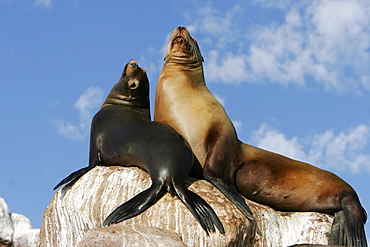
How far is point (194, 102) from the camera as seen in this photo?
28.0ft

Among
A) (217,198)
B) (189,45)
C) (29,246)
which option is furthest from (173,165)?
(29,246)

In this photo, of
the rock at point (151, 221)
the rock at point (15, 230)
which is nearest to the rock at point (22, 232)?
the rock at point (15, 230)

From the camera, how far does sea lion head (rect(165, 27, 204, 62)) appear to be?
9.11 metres

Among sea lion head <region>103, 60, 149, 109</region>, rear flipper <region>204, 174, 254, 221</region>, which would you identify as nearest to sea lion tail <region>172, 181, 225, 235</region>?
rear flipper <region>204, 174, 254, 221</region>

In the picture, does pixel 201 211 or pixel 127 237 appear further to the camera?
pixel 201 211

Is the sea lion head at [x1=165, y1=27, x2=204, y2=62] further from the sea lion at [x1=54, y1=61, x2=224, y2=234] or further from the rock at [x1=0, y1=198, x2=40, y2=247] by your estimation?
the rock at [x1=0, y1=198, x2=40, y2=247]

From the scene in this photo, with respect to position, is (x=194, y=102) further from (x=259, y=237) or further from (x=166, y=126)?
(x=259, y=237)

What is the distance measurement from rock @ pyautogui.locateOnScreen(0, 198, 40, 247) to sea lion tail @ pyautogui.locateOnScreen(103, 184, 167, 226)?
7.96m

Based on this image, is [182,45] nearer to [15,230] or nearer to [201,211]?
[201,211]

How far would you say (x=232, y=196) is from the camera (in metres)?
7.26

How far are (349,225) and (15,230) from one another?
8652mm

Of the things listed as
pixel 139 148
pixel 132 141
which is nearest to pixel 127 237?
pixel 139 148

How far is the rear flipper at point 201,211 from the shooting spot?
21.7 ft

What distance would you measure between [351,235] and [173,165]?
2339mm
